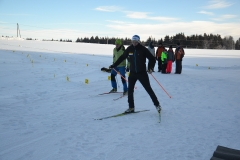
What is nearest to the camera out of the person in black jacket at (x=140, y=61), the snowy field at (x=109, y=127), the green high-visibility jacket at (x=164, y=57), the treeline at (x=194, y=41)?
the snowy field at (x=109, y=127)

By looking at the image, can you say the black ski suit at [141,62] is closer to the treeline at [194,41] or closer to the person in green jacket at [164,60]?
the person in green jacket at [164,60]

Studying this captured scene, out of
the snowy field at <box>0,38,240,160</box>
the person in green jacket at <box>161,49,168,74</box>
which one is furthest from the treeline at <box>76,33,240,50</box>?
the snowy field at <box>0,38,240,160</box>

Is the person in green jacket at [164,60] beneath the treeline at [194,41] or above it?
beneath

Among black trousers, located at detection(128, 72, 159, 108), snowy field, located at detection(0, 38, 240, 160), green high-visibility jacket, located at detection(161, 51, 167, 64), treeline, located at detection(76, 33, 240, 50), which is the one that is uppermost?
treeline, located at detection(76, 33, 240, 50)

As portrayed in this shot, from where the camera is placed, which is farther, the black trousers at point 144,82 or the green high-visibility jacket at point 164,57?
the green high-visibility jacket at point 164,57

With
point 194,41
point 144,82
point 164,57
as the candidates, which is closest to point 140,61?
point 144,82

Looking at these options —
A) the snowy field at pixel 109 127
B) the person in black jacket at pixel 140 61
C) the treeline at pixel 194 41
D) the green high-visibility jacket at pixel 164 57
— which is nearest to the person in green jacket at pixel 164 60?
the green high-visibility jacket at pixel 164 57

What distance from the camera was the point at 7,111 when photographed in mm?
5766

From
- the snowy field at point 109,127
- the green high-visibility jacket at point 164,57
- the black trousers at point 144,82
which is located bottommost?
the snowy field at point 109,127

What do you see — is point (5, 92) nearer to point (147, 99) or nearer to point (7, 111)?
point (7, 111)

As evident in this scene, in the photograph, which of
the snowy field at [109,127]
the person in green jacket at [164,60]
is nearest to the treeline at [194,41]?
the person in green jacket at [164,60]

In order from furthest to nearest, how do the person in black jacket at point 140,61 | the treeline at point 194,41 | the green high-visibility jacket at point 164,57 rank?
the treeline at point 194,41, the green high-visibility jacket at point 164,57, the person in black jacket at point 140,61

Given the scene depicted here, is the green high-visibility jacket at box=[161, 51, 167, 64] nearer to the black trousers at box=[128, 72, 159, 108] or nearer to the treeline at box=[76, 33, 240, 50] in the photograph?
the black trousers at box=[128, 72, 159, 108]

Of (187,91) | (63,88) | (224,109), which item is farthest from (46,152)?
(187,91)
